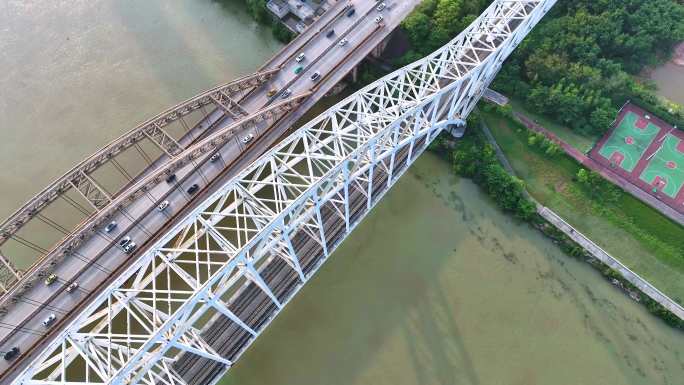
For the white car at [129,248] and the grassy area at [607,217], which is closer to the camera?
the white car at [129,248]

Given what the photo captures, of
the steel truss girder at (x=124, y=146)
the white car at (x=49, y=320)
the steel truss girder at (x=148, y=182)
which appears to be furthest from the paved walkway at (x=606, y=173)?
the white car at (x=49, y=320)

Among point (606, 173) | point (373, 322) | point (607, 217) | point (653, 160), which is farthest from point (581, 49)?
point (373, 322)

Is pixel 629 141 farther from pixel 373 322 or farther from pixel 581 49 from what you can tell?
pixel 373 322

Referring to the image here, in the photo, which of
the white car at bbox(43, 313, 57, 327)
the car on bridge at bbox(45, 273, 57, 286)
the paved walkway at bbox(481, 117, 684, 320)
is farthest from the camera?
the paved walkway at bbox(481, 117, 684, 320)

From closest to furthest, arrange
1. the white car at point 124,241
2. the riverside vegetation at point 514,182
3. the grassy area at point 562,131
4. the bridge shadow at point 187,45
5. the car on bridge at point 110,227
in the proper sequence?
the white car at point 124,241 → the car on bridge at point 110,227 → the riverside vegetation at point 514,182 → the grassy area at point 562,131 → the bridge shadow at point 187,45

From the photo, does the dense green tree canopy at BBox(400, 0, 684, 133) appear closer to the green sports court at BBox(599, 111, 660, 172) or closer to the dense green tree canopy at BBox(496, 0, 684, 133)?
the dense green tree canopy at BBox(496, 0, 684, 133)

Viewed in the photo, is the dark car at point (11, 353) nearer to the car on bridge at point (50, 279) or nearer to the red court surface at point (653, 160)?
the car on bridge at point (50, 279)

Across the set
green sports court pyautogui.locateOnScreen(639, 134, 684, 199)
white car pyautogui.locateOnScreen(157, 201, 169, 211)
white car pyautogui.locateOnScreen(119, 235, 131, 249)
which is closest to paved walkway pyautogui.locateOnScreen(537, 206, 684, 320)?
green sports court pyautogui.locateOnScreen(639, 134, 684, 199)
